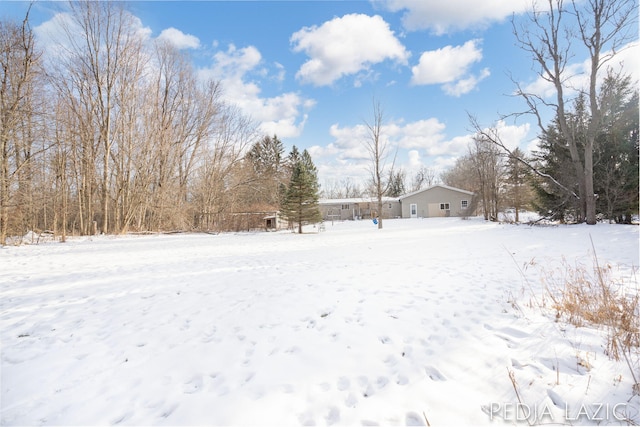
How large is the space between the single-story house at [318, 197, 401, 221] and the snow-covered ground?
32.9 metres

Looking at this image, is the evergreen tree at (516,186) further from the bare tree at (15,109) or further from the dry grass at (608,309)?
the bare tree at (15,109)

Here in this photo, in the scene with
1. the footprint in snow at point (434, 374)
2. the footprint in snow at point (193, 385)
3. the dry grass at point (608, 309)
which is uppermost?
the dry grass at point (608, 309)

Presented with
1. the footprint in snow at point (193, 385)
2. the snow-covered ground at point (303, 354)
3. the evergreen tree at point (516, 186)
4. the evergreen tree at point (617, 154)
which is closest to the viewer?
the snow-covered ground at point (303, 354)

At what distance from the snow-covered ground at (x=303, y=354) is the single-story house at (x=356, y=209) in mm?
32896

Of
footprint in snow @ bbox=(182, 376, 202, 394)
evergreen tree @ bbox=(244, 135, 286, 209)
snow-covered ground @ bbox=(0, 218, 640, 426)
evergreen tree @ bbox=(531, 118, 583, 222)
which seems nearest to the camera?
snow-covered ground @ bbox=(0, 218, 640, 426)

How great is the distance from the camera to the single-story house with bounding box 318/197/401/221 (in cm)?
3777

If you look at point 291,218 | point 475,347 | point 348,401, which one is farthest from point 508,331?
point 291,218

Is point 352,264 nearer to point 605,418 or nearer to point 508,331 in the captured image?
point 508,331

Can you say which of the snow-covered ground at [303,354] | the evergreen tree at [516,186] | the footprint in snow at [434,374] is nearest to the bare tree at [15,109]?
the snow-covered ground at [303,354]

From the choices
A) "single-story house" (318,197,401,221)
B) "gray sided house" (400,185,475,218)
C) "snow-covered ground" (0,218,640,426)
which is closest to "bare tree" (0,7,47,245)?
"snow-covered ground" (0,218,640,426)

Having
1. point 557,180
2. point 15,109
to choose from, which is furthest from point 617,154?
point 15,109

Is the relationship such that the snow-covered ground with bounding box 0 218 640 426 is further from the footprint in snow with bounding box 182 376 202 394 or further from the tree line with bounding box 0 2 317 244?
the tree line with bounding box 0 2 317 244

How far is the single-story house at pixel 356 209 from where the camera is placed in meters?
37.8

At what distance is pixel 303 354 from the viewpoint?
253 centimetres
